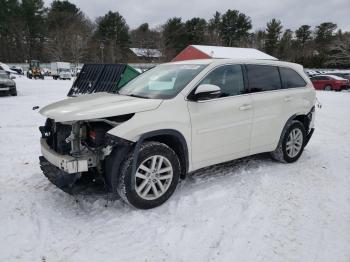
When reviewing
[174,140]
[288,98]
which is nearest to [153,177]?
[174,140]

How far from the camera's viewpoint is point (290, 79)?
214 inches

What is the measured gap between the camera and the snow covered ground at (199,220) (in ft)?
9.82

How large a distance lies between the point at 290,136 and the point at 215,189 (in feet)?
6.24

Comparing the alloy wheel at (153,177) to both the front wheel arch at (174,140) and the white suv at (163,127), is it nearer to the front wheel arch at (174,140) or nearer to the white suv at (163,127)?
the white suv at (163,127)

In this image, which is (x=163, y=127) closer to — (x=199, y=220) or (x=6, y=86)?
(x=199, y=220)

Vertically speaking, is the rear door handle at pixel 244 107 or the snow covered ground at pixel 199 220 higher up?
the rear door handle at pixel 244 107

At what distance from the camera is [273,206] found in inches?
153

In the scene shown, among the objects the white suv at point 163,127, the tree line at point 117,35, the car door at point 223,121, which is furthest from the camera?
the tree line at point 117,35

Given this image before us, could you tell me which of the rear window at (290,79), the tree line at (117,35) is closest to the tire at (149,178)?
the rear window at (290,79)

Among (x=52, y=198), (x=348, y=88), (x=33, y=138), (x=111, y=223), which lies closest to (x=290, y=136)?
(x=111, y=223)

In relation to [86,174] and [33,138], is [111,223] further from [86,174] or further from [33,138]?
[33,138]

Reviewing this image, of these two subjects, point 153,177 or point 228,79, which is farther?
point 228,79

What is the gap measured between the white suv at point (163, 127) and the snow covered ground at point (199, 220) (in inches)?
12.9

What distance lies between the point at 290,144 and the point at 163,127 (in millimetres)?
2762
